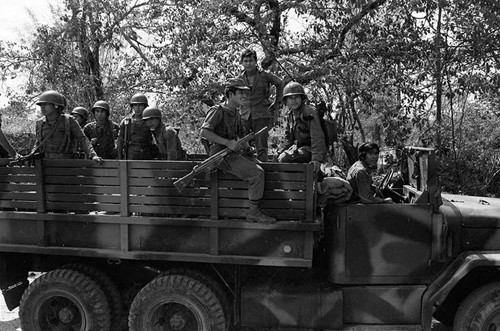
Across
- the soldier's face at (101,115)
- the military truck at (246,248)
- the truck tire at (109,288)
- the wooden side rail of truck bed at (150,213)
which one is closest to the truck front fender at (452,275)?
the military truck at (246,248)

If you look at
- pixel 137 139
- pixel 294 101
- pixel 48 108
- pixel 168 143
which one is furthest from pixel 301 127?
pixel 48 108

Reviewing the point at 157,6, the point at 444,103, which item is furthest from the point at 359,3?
the point at 157,6

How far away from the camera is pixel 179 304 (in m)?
4.50

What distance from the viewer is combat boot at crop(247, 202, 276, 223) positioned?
418 cm

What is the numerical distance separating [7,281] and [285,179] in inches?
109

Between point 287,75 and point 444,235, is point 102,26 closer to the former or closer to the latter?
point 287,75

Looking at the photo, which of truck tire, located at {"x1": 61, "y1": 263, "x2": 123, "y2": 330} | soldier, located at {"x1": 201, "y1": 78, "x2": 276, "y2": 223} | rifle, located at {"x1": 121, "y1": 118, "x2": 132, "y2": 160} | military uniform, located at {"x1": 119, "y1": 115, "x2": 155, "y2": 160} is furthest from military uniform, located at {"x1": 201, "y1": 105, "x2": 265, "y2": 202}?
rifle, located at {"x1": 121, "y1": 118, "x2": 132, "y2": 160}

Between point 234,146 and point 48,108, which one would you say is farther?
point 48,108

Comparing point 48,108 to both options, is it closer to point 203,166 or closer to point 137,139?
point 137,139

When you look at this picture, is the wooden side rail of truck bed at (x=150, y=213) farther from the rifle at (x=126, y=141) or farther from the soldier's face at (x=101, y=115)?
the soldier's face at (x=101, y=115)

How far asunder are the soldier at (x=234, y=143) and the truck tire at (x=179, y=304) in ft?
2.50

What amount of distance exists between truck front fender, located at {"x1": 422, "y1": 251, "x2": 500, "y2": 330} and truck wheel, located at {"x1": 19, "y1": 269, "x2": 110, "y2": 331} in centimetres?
265

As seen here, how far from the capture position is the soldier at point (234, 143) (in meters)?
4.16

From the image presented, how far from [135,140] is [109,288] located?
206 centimetres
